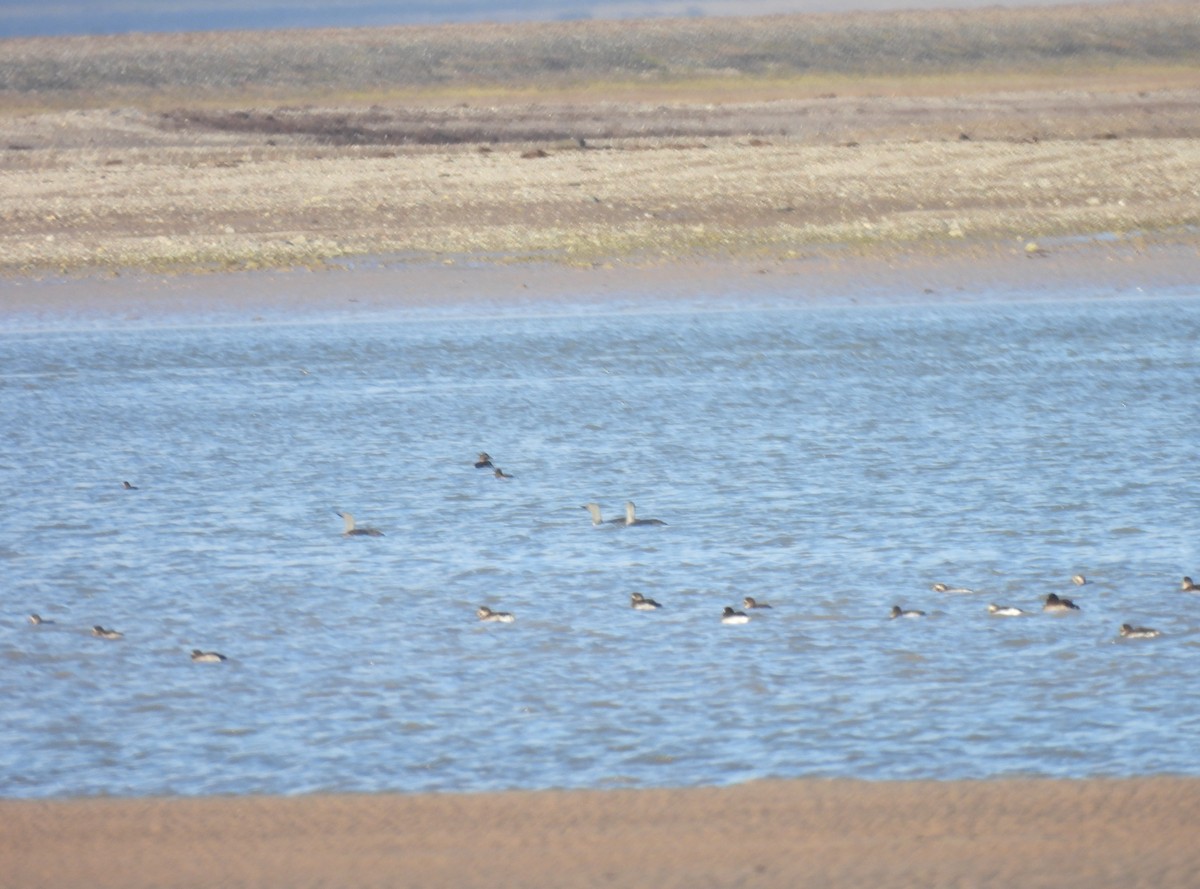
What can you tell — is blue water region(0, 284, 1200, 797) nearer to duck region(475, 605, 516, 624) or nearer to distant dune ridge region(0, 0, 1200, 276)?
duck region(475, 605, 516, 624)

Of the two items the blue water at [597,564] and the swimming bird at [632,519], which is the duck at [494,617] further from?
the swimming bird at [632,519]

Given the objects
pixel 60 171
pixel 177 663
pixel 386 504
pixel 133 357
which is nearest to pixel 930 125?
pixel 60 171

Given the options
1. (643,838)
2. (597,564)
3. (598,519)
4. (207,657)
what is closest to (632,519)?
Result: (598,519)

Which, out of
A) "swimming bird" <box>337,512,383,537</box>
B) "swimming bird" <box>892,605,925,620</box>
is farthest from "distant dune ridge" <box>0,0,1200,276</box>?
"swimming bird" <box>892,605,925,620</box>

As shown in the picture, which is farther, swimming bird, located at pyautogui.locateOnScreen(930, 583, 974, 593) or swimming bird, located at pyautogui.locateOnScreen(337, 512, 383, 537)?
swimming bird, located at pyautogui.locateOnScreen(337, 512, 383, 537)

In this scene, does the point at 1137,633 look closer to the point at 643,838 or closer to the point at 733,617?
the point at 733,617

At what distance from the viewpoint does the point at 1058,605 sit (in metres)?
5.89

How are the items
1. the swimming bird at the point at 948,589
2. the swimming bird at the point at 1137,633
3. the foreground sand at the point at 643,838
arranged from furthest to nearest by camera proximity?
the swimming bird at the point at 948,589
the swimming bird at the point at 1137,633
the foreground sand at the point at 643,838

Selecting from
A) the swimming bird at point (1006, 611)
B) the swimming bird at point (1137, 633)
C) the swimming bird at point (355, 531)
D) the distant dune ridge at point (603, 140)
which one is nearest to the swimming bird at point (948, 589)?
the swimming bird at point (1006, 611)

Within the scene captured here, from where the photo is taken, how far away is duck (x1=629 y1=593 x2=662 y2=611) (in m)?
6.06

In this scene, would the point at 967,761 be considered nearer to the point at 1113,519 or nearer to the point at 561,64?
the point at 1113,519

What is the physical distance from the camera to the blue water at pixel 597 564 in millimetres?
4844

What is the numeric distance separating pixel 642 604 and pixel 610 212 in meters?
13.3

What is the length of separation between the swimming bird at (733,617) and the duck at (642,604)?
0.84ft
